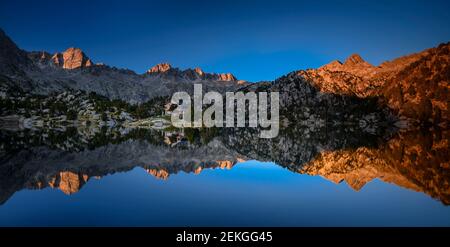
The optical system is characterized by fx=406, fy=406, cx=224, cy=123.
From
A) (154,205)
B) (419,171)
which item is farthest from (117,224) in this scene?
(419,171)

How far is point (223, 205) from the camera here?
2548 centimetres

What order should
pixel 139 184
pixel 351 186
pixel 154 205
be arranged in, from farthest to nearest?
pixel 139 184 → pixel 351 186 → pixel 154 205

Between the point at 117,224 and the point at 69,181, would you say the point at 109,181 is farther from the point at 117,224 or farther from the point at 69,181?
the point at 117,224

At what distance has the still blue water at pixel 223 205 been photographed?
2198 cm

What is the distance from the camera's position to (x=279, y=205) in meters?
25.9

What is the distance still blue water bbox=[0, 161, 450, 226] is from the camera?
22.0 m

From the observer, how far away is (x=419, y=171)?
43.2 meters

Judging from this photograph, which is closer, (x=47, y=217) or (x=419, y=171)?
(x=47, y=217)
